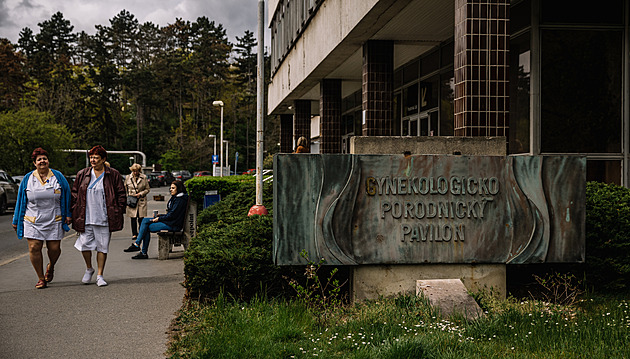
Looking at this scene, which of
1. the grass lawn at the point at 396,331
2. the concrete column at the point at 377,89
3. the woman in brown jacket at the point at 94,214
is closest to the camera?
the grass lawn at the point at 396,331

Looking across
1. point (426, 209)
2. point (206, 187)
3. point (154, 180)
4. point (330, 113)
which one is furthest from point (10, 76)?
point (426, 209)

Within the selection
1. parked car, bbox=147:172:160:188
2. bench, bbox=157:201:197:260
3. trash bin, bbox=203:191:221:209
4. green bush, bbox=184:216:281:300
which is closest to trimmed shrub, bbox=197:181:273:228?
bench, bbox=157:201:197:260

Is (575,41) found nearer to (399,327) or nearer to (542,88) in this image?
(542,88)

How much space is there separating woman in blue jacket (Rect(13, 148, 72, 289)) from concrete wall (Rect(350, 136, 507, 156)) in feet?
13.9

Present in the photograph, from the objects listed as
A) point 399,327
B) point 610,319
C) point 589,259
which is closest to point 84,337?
point 399,327

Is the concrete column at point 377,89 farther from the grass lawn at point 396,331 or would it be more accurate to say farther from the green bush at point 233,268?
the grass lawn at point 396,331

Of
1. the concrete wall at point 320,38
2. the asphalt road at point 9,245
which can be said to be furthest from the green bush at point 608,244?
the asphalt road at point 9,245

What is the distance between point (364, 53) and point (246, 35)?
8396 cm

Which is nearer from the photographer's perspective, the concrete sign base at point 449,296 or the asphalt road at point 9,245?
the concrete sign base at point 449,296

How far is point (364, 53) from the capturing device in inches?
604

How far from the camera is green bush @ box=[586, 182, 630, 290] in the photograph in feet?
23.4

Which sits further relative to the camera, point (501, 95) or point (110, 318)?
point (501, 95)

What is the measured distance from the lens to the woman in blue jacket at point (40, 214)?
8.49m

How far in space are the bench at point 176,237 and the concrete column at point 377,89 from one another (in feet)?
16.8
